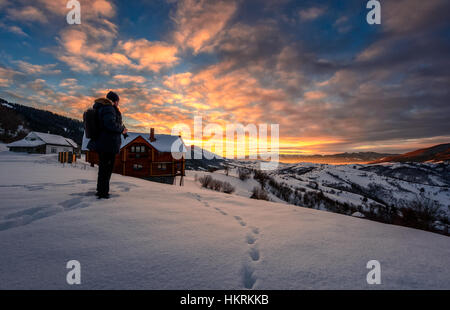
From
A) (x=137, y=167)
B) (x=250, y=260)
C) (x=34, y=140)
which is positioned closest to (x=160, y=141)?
(x=137, y=167)

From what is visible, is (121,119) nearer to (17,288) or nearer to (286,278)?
(17,288)

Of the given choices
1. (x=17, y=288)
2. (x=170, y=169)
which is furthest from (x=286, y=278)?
(x=170, y=169)

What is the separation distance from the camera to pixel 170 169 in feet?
78.1

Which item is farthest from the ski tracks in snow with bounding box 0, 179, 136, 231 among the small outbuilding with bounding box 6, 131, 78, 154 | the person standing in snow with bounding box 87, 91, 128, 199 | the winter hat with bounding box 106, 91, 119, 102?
the small outbuilding with bounding box 6, 131, 78, 154

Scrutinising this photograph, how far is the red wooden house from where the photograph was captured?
69.7 feet

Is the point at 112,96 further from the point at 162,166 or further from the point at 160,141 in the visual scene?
the point at 160,141

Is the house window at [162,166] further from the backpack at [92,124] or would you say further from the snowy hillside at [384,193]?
the backpack at [92,124]

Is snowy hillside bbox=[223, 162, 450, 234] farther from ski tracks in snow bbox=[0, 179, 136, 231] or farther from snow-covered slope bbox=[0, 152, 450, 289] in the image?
ski tracks in snow bbox=[0, 179, 136, 231]

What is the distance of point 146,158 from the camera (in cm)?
2225

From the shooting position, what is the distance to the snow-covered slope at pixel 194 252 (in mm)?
1192

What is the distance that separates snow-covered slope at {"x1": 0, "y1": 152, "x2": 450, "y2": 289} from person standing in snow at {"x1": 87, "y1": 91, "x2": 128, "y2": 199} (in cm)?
82

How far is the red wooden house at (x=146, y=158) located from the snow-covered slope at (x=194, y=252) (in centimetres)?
1946

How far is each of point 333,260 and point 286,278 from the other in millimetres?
612

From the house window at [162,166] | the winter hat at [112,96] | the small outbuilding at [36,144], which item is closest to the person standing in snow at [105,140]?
the winter hat at [112,96]
